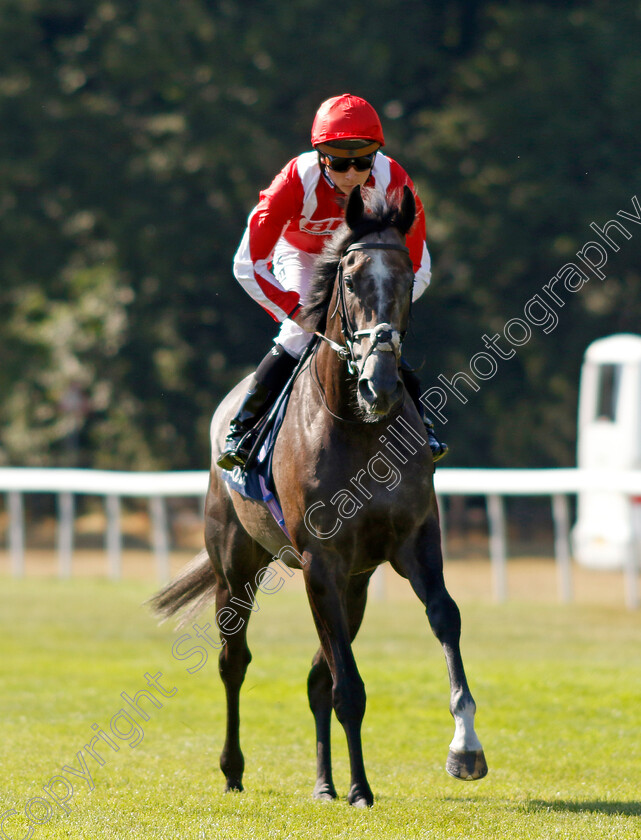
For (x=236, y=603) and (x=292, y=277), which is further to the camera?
(x=236, y=603)

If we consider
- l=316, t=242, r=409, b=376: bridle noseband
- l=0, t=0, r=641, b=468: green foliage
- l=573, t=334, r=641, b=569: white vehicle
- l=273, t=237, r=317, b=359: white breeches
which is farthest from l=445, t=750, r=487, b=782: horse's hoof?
l=0, t=0, r=641, b=468: green foliage

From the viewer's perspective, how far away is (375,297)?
4.17 metres

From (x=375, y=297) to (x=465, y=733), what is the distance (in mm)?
1517

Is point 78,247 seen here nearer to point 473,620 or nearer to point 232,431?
point 473,620

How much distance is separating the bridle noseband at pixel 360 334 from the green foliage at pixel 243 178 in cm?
1425

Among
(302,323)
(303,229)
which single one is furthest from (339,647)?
(303,229)

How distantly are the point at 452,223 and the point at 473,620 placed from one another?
950 centimetres

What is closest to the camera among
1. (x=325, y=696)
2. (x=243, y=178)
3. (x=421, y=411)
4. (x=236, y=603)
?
(x=421, y=411)

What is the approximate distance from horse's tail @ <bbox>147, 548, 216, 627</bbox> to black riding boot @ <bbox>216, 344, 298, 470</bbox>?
3.34 feet

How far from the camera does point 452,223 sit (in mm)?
18953

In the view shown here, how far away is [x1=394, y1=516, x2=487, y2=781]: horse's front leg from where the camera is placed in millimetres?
4062

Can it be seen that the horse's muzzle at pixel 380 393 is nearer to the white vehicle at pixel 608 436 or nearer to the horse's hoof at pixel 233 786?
the horse's hoof at pixel 233 786

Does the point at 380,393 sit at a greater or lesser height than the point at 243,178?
lesser

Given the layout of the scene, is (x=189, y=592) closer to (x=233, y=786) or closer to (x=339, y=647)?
(x=233, y=786)
